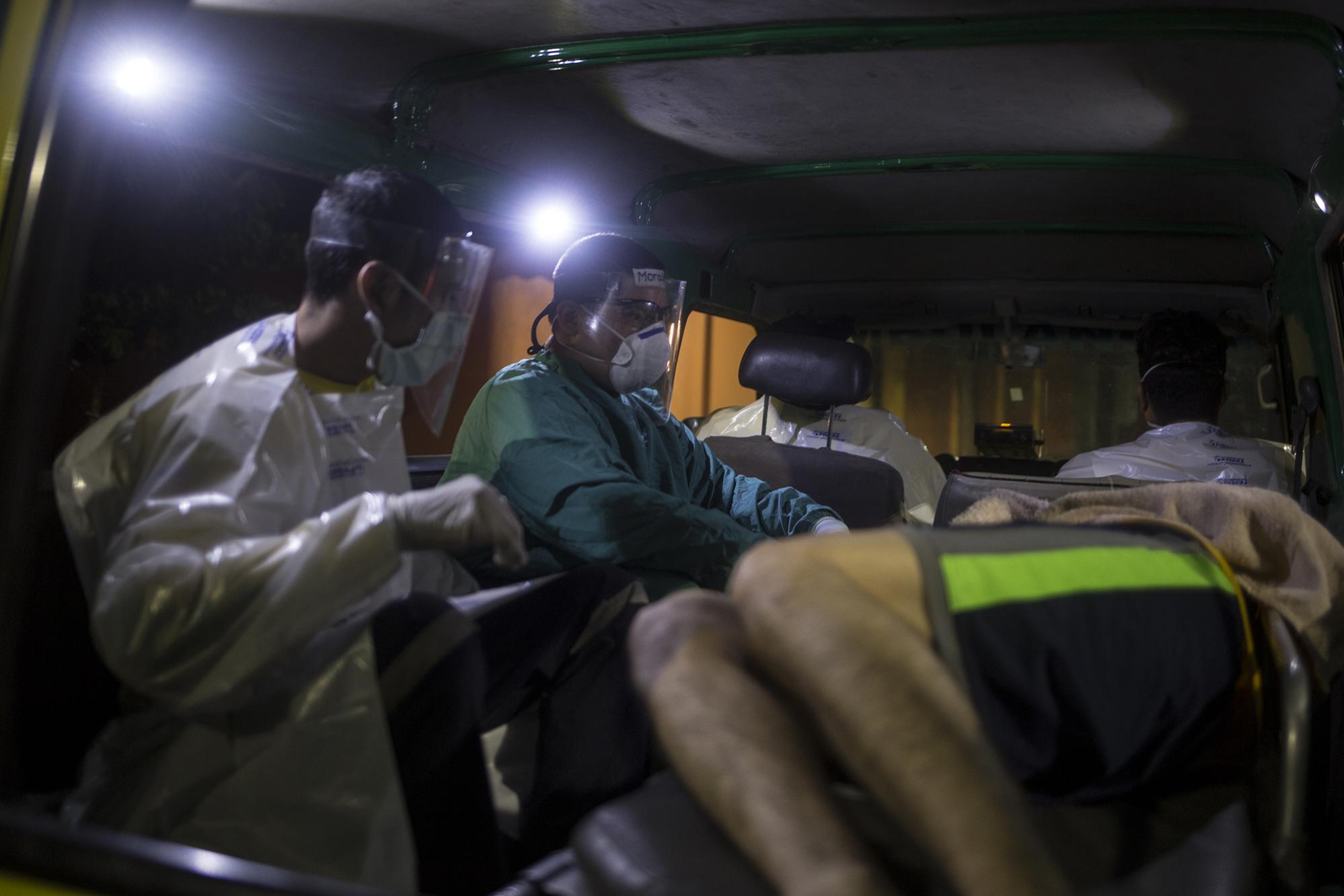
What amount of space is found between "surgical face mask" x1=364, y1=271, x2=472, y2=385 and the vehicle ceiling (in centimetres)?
38

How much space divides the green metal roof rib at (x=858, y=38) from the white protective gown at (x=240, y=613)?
0.64 m

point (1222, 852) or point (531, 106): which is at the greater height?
point (531, 106)

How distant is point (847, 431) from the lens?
4.05m

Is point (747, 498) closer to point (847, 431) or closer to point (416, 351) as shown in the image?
point (847, 431)

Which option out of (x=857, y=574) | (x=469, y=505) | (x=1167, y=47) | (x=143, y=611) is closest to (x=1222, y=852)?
(x=857, y=574)

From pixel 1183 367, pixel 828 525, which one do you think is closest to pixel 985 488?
pixel 828 525

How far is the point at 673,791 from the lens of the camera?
1.07 metres

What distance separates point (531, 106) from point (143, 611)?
1.39 meters

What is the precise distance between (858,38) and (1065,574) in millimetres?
1217

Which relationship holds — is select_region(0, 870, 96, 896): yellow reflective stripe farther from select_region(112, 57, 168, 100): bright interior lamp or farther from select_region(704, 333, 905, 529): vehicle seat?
select_region(704, 333, 905, 529): vehicle seat

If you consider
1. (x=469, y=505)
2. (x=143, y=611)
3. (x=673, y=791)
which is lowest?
(x=673, y=791)

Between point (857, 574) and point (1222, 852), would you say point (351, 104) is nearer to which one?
point (857, 574)

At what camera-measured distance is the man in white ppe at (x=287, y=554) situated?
43.9 inches

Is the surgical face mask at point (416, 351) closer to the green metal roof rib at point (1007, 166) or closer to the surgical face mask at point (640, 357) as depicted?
the surgical face mask at point (640, 357)
